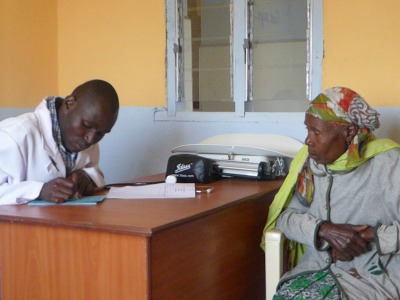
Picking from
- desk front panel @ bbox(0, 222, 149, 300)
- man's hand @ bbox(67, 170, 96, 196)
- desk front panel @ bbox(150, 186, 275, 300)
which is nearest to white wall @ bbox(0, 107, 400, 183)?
desk front panel @ bbox(150, 186, 275, 300)

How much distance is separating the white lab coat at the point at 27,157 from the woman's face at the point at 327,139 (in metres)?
0.96

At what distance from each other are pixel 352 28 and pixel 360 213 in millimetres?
1174

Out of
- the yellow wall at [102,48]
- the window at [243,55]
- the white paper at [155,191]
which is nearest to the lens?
the white paper at [155,191]

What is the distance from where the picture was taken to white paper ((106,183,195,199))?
7.61ft

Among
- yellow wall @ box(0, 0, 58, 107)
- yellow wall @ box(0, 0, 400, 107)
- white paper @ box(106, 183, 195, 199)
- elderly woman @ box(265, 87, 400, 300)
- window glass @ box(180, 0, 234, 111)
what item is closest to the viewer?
elderly woman @ box(265, 87, 400, 300)

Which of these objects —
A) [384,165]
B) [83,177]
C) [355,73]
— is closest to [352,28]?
[355,73]

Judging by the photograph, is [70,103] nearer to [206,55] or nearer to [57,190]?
[57,190]

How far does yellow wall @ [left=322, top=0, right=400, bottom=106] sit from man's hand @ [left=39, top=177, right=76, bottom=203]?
1476 mm

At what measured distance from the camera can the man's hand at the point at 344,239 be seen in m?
2.07

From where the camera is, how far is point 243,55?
3281 millimetres

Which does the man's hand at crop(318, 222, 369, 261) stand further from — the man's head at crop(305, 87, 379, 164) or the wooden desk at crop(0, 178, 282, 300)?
the wooden desk at crop(0, 178, 282, 300)

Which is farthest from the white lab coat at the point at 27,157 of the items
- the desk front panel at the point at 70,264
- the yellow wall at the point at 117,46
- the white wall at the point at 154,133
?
the yellow wall at the point at 117,46

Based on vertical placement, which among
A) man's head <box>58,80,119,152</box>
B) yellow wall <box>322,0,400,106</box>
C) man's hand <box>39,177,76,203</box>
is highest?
yellow wall <box>322,0,400,106</box>

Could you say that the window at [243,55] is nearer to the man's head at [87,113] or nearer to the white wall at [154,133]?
the white wall at [154,133]
